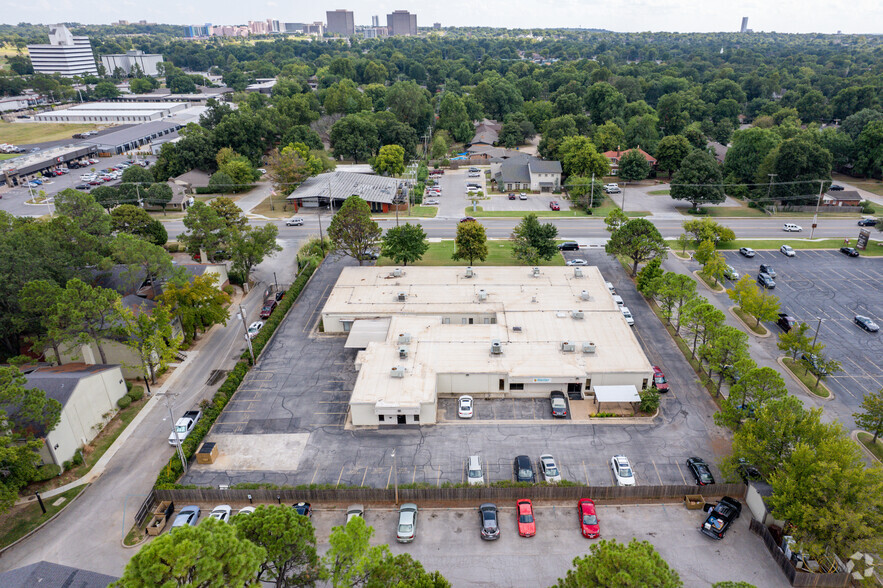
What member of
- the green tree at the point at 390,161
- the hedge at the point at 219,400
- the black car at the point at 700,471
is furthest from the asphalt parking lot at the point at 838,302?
the green tree at the point at 390,161

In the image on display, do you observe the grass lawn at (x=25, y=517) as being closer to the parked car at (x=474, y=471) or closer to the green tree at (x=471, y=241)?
the parked car at (x=474, y=471)

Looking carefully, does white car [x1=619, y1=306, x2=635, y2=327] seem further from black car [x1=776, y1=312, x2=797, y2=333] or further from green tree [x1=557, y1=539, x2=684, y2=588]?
green tree [x1=557, y1=539, x2=684, y2=588]

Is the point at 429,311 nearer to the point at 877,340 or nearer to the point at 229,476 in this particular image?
the point at 229,476

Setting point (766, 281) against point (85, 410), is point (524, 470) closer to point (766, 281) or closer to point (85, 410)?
point (85, 410)

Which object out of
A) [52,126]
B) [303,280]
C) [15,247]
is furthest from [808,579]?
[52,126]

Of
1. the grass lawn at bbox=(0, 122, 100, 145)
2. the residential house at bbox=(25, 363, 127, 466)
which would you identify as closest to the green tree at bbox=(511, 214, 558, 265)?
the residential house at bbox=(25, 363, 127, 466)

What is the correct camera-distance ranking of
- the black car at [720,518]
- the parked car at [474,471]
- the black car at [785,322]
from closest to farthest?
the black car at [720,518], the parked car at [474,471], the black car at [785,322]
